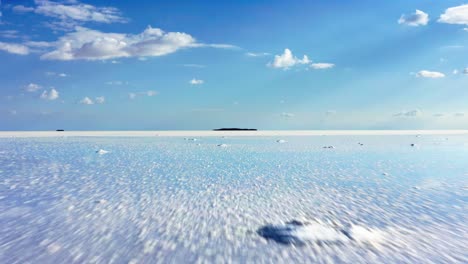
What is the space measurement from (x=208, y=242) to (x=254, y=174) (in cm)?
534

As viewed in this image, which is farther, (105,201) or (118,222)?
(105,201)

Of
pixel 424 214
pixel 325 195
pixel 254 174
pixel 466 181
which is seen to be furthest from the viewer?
pixel 254 174

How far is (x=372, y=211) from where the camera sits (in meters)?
5.70

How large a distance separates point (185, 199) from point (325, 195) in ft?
8.94

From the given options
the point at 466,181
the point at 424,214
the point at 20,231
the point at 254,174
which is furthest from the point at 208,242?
the point at 466,181

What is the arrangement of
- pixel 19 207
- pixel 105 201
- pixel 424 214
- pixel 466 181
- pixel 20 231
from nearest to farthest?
pixel 20 231 < pixel 424 214 < pixel 19 207 < pixel 105 201 < pixel 466 181

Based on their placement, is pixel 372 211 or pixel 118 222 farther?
pixel 372 211

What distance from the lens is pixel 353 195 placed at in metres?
6.87

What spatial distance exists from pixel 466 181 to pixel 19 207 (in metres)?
9.71

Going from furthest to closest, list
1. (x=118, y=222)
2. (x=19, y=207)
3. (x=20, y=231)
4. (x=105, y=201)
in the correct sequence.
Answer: (x=105, y=201), (x=19, y=207), (x=118, y=222), (x=20, y=231)

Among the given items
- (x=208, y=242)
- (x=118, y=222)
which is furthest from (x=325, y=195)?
(x=118, y=222)

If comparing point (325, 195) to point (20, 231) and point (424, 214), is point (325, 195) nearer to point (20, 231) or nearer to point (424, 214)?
point (424, 214)

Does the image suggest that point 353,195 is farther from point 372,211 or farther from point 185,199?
point 185,199

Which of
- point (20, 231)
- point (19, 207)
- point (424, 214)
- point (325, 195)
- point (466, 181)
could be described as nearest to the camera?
point (20, 231)
